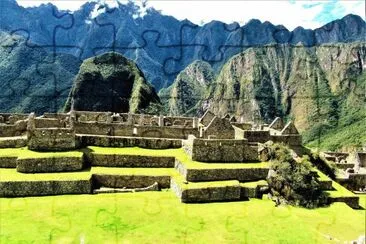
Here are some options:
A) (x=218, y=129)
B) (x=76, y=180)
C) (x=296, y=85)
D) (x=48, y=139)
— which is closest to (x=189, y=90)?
(x=296, y=85)

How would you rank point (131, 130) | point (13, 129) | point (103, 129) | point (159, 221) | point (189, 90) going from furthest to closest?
1. point (189, 90)
2. point (131, 130)
3. point (103, 129)
4. point (13, 129)
5. point (159, 221)

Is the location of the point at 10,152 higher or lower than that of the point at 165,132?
lower

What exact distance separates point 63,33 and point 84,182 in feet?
206

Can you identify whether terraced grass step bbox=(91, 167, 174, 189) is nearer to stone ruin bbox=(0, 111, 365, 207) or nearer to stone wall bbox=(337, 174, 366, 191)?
stone ruin bbox=(0, 111, 365, 207)

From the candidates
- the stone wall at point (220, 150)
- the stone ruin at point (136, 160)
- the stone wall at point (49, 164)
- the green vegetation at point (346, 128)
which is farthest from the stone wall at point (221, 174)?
the green vegetation at point (346, 128)

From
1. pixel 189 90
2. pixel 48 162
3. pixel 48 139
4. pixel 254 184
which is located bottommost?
pixel 254 184

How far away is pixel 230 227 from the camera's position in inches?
716

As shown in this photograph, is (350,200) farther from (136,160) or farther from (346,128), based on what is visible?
(346,128)

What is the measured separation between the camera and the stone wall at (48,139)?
76.1 ft

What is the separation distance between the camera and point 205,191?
70.3ft

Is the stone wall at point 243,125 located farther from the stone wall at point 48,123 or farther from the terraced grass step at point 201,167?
the stone wall at point 48,123

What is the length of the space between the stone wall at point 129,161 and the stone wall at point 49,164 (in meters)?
1.18

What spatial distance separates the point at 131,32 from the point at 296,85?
9266 cm

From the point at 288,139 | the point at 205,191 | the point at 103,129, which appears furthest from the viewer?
the point at 288,139
